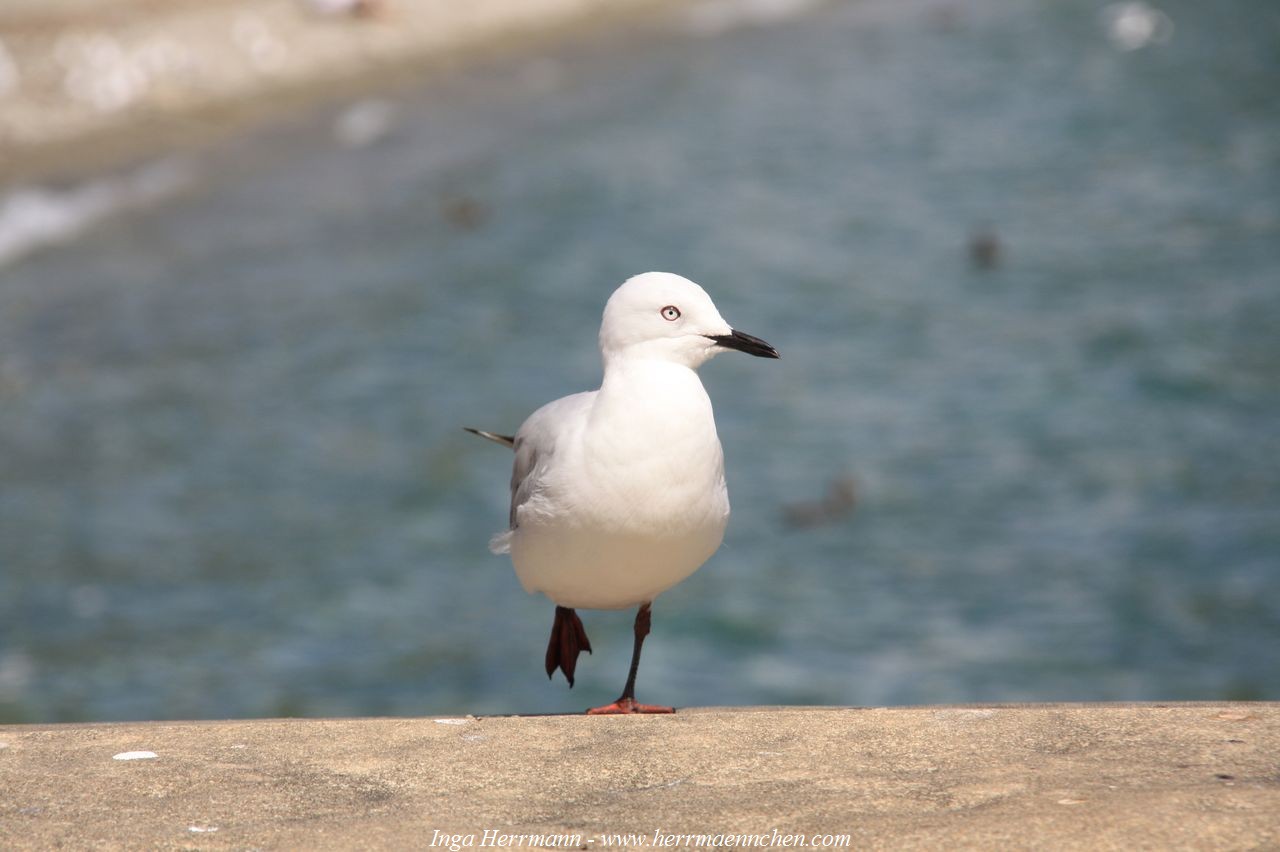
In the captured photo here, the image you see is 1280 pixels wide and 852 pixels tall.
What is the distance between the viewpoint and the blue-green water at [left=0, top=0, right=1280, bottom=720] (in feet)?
36.9

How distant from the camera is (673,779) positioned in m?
3.62

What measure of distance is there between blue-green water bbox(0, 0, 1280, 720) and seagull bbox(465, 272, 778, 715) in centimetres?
635

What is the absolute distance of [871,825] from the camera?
326 centimetres

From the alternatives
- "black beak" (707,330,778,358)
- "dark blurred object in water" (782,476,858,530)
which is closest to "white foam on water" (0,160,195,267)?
"dark blurred object in water" (782,476,858,530)

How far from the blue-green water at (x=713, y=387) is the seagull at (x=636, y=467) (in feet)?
20.8

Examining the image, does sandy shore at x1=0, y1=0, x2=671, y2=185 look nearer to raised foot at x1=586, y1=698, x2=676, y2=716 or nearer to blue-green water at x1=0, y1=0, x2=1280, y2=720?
blue-green water at x1=0, y1=0, x2=1280, y2=720

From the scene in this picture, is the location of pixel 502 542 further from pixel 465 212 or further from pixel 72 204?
pixel 72 204

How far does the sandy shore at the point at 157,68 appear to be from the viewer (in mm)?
20359

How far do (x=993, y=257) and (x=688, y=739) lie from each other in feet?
47.1

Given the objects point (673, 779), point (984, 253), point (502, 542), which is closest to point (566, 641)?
point (502, 542)

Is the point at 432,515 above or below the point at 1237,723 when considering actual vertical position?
above

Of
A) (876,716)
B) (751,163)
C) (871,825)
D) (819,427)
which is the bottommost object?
(871,825)

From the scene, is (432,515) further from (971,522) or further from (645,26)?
(645,26)

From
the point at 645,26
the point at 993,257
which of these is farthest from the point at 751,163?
the point at 645,26
